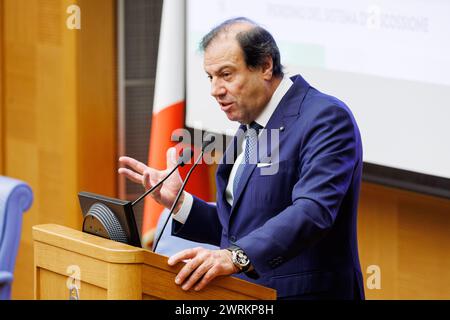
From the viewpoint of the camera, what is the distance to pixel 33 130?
6.03 meters

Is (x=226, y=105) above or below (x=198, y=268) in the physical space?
above

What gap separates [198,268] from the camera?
226 centimetres

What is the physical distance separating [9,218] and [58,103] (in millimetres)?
1906

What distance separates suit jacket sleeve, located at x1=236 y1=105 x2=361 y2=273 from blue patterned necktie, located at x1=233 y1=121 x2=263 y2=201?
202mm

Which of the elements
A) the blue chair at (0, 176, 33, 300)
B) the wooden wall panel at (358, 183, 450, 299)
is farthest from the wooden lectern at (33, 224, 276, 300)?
the wooden wall panel at (358, 183, 450, 299)

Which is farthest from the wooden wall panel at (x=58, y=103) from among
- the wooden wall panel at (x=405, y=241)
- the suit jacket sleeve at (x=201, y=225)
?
the suit jacket sleeve at (x=201, y=225)

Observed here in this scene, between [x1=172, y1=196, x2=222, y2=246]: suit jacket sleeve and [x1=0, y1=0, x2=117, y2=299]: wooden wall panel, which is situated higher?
[x1=0, y1=0, x2=117, y2=299]: wooden wall panel

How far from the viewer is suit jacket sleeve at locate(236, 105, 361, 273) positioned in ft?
7.79

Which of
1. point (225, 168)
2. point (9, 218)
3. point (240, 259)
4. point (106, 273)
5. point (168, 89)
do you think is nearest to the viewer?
point (106, 273)

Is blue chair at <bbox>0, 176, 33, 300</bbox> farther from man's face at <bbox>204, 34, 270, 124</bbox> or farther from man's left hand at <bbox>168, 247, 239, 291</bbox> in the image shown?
man's left hand at <bbox>168, 247, 239, 291</bbox>

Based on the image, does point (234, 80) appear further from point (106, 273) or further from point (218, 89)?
point (106, 273)

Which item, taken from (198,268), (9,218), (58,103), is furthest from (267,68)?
(58,103)

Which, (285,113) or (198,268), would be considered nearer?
(198,268)

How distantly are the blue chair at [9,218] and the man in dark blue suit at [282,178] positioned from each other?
1.41 m
